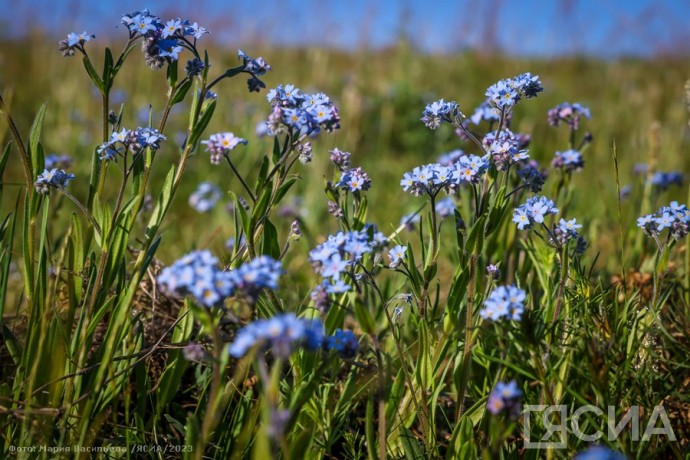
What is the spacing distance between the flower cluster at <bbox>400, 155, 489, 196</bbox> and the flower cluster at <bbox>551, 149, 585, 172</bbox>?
93cm

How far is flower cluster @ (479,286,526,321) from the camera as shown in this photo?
1450 mm

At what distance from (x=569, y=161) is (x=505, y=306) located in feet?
4.42

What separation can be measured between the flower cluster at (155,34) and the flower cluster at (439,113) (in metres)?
0.77

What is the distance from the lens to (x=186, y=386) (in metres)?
2.22

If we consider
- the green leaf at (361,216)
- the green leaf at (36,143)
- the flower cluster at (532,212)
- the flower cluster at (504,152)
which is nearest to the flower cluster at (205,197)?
the green leaf at (36,143)

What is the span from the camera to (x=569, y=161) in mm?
2568

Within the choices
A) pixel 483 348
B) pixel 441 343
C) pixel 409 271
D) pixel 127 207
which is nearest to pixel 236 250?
pixel 127 207

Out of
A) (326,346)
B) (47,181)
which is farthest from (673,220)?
(47,181)

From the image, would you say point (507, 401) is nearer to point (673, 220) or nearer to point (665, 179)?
point (673, 220)

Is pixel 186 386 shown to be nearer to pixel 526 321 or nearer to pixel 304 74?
pixel 526 321

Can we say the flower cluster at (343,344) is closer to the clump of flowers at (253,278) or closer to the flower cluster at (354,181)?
the clump of flowers at (253,278)

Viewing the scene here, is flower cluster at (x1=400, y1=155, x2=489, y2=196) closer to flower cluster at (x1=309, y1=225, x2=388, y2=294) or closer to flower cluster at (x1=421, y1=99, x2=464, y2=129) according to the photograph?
flower cluster at (x1=421, y1=99, x2=464, y2=129)

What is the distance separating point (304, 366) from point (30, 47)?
9.32 metres

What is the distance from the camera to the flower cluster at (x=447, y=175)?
176 centimetres
